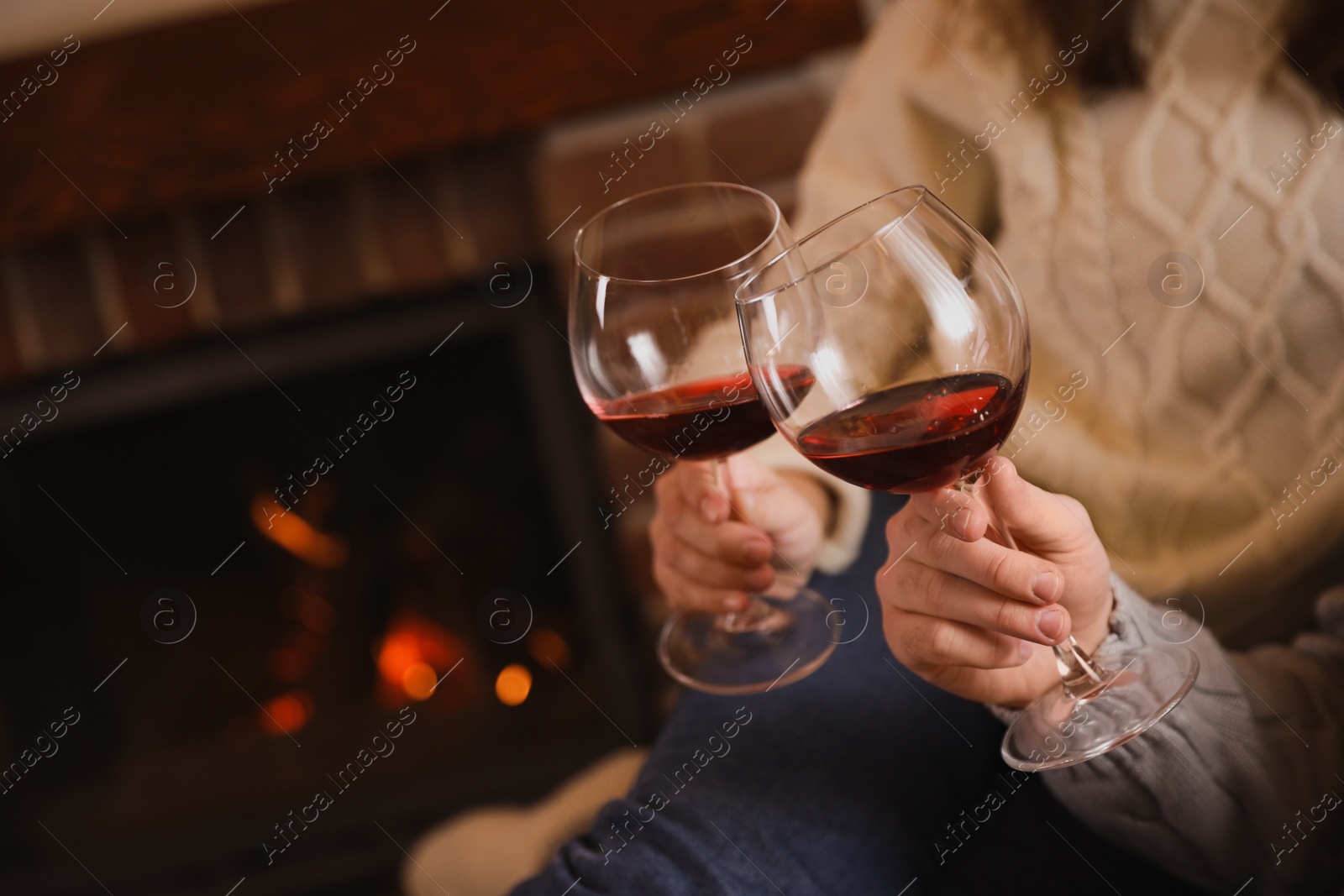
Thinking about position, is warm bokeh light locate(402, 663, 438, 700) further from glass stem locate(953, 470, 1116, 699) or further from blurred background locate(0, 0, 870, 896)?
glass stem locate(953, 470, 1116, 699)

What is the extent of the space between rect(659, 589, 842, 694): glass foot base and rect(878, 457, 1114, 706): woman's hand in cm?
14

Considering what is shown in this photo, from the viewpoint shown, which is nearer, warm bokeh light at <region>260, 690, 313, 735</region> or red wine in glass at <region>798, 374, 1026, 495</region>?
red wine in glass at <region>798, 374, 1026, 495</region>

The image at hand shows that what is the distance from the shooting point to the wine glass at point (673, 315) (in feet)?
1.92

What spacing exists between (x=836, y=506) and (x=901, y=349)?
384 millimetres

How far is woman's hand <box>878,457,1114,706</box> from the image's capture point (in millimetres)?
465

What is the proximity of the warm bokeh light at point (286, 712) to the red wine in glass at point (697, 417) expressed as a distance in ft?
4.02

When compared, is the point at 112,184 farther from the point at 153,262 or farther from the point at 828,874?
the point at 828,874

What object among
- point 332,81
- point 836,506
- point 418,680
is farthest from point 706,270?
point 418,680

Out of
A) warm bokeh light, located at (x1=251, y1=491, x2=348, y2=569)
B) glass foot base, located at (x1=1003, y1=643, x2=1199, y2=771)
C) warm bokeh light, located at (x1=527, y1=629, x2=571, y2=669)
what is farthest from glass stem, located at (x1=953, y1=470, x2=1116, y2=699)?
warm bokeh light, located at (x1=251, y1=491, x2=348, y2=569)

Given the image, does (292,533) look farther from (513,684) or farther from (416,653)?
(513,684)

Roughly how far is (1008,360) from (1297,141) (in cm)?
34

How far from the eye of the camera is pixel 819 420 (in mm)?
477

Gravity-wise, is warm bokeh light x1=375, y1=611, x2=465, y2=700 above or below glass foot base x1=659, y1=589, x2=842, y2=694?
below

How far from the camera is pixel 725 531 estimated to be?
690 mm
